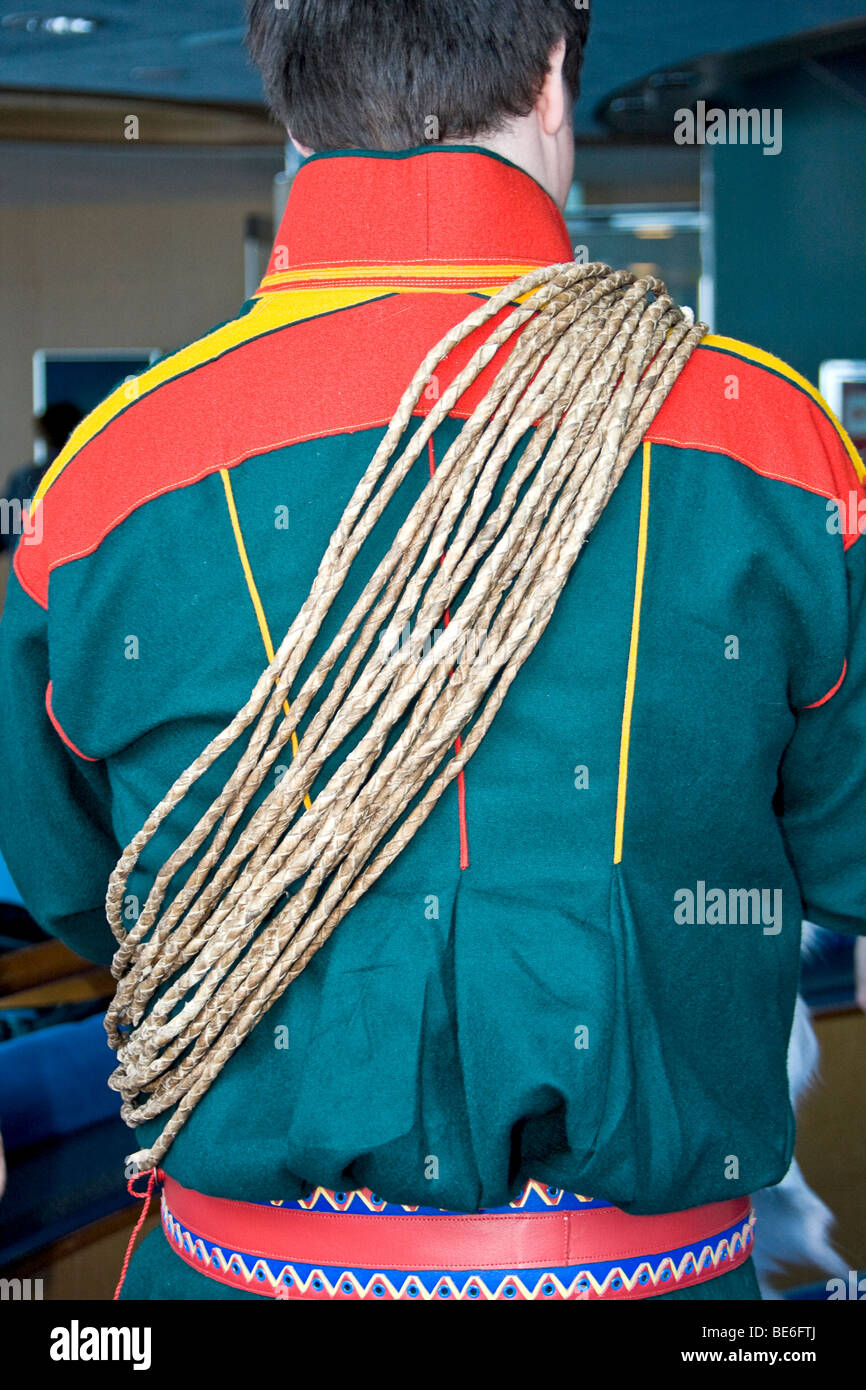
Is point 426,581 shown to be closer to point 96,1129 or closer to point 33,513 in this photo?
point 33,513

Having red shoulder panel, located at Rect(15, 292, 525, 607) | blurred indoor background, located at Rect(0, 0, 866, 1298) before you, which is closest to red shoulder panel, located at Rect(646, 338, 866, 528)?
red shoulder panel, located at Rect(15, 292, 525, 607)

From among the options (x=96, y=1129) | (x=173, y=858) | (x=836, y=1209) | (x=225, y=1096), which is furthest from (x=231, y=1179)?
(x=836, y=1209)

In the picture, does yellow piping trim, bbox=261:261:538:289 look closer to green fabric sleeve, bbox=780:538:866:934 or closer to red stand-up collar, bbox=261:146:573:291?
red stand-up collar, bbox=261:146:573:291

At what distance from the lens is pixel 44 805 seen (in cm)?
97

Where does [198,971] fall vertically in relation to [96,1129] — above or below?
above

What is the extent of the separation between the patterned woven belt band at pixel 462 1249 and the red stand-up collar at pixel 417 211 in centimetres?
55

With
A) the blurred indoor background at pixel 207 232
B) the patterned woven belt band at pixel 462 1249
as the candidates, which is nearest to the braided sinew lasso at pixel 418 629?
the patterned woven belt band at pixel 462 1249

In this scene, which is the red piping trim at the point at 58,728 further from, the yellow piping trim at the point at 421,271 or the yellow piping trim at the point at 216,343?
the yellow piping trim at the point at 421,271

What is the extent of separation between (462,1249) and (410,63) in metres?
0.68

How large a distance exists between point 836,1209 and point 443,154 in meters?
2.10

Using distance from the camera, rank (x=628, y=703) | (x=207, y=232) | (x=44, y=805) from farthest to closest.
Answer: (x=207, y=232)
(x=44, y=805)
(x=628, y=703)

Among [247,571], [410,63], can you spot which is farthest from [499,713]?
[410,63]

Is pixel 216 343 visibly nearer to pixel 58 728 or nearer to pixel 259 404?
pixel 259 404

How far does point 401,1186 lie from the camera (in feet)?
2.74
